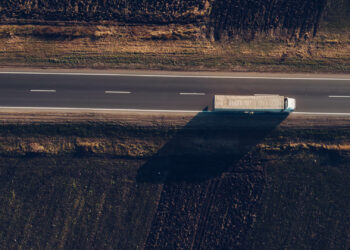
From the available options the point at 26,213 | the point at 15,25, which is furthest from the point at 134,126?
the point at 15,25

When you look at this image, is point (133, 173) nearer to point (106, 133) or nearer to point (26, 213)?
point (106, 133)

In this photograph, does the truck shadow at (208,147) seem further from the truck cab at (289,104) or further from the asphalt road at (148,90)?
the asphalt road at (148,90)

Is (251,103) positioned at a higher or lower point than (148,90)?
lower

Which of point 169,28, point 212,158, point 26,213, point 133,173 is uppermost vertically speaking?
point 169,28

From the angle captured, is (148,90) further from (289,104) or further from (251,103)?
(289,104)

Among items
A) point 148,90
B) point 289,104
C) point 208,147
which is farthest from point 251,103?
point 148,90

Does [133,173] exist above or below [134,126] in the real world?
below

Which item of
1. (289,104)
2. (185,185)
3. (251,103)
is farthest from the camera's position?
(185,185)
